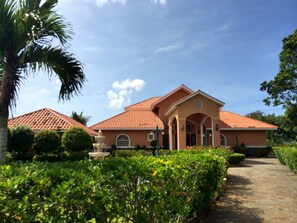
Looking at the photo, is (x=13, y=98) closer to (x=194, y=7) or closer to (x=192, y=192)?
(x=192, y=192)

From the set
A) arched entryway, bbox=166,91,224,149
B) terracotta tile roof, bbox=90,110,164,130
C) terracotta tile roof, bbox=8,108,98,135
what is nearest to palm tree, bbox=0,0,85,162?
terracotta tile roof, bbox=8,108,98,135

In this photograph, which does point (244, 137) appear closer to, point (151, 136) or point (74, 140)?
point (151, 136)

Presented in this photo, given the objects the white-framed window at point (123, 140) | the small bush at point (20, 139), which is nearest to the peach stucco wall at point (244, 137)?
the white-framed window at point (123, 140)

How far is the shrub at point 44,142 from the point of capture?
59.5ft

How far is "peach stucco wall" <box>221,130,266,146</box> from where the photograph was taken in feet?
103

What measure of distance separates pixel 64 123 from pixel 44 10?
17577 millimetres

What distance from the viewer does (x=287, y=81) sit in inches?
1172

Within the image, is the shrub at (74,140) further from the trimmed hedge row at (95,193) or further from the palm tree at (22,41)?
the trimmed hedge row at (95,193)

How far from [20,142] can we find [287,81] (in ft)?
85.7

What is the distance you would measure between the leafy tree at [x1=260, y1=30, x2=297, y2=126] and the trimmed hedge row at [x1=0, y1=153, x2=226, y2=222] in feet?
92.8

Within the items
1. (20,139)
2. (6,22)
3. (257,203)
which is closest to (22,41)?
(6,22)

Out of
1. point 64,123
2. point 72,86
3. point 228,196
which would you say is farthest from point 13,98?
point 64,123

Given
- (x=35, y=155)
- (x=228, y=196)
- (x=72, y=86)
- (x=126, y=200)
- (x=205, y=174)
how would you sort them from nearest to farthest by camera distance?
1. (x=126, y=200)
2. (x=205, y=174)
3. (x=72, y=86)
4. (x=228, y=196)
5. (x=35, y=155)

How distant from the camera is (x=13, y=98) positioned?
6.10m
